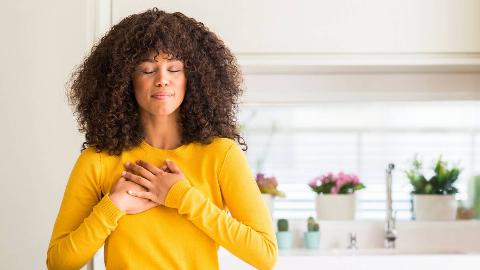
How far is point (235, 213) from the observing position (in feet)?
5.18

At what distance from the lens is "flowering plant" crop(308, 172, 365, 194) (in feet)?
10.1

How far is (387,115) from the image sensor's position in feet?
10.3

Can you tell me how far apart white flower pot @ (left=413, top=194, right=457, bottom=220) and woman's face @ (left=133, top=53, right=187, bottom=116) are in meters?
1.72

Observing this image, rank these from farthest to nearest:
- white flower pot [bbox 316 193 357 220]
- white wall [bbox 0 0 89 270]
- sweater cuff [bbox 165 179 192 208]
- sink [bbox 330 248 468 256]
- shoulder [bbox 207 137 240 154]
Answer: white flower pot [bbox 316 193 357 220], sink [bbox 330 248 468 256], white wall [bbox 0 0 89 270], shoulder [bbox 207 137 240 154], sweater cuff [bbox 165 179 192 208]

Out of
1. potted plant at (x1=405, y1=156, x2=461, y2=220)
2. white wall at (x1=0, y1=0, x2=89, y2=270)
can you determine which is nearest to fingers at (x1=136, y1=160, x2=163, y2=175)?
white wall at (x1=0, y1=0, x2=89, y2=270)

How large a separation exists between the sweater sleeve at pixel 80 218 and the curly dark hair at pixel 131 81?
0.05 meters

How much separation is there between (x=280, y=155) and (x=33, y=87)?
0.98 m

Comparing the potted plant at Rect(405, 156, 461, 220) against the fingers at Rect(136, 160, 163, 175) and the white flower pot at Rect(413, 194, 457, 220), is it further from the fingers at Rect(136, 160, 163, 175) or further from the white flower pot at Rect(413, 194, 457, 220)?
the fingers at Rect(136, 160, 163, 175)

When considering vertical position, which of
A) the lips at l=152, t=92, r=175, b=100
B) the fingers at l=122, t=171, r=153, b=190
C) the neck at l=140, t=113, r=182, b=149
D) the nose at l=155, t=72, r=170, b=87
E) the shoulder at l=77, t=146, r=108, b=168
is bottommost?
the fingers at l=122, t=171, r=153, b=190

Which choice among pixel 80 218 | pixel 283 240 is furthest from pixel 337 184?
pixel 80 218

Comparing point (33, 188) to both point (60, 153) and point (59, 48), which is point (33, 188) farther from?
point (59, 48)

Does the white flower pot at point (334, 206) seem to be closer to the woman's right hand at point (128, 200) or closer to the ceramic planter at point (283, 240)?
the ceramic planter at point (283, 240)

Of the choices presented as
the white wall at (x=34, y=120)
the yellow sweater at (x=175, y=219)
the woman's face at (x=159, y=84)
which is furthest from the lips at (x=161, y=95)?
the white wall at (x=34, y=120)

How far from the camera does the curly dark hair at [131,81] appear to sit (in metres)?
1.58
